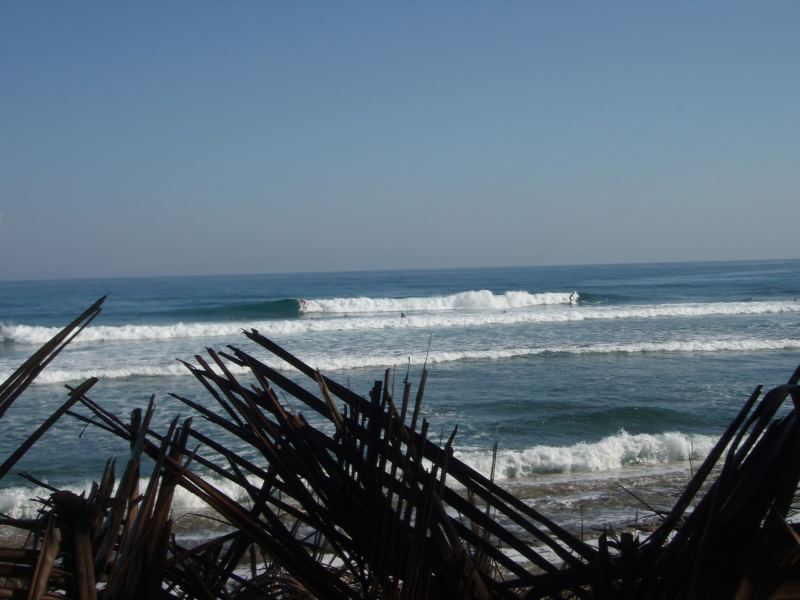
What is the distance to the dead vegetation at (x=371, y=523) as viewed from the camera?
2.82 ft

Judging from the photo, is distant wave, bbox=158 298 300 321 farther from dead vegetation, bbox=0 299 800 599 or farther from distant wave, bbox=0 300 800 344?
dead vegetation, bbox=0 299 800 599

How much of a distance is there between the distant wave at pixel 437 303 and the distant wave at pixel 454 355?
712 inches

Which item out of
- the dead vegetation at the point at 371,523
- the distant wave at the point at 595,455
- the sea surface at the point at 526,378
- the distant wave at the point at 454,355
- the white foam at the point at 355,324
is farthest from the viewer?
the white foam at the point at 355,324

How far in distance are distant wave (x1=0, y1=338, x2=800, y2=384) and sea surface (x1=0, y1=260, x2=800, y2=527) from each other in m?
0.06

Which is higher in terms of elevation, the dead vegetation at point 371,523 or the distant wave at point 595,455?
the dead vegetation at point 371,523

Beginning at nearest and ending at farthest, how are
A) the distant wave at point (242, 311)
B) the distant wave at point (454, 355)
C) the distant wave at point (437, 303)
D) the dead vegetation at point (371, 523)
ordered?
the dead vegetation at point (371, 523) < the distant wave at point (454, 355) < the distant wave at point (242, 311) < the distant wave at point (437, 303)

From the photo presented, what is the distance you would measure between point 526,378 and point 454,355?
3358 millimetres

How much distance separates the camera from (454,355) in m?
17.1

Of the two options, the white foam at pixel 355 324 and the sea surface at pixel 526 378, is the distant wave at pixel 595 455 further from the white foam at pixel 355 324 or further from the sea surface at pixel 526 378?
the white foam at pixel 355 324

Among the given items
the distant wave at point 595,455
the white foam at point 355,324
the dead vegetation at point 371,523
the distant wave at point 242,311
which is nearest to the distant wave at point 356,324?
the white foam at point 355,324

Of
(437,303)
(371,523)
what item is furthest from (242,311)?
(371,523)

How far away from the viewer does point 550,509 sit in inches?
265

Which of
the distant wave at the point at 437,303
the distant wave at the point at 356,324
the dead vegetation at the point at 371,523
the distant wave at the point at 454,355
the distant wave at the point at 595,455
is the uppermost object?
the dead vegetation at the point at 371,523

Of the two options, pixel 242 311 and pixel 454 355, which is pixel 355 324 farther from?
pixel 242 311
